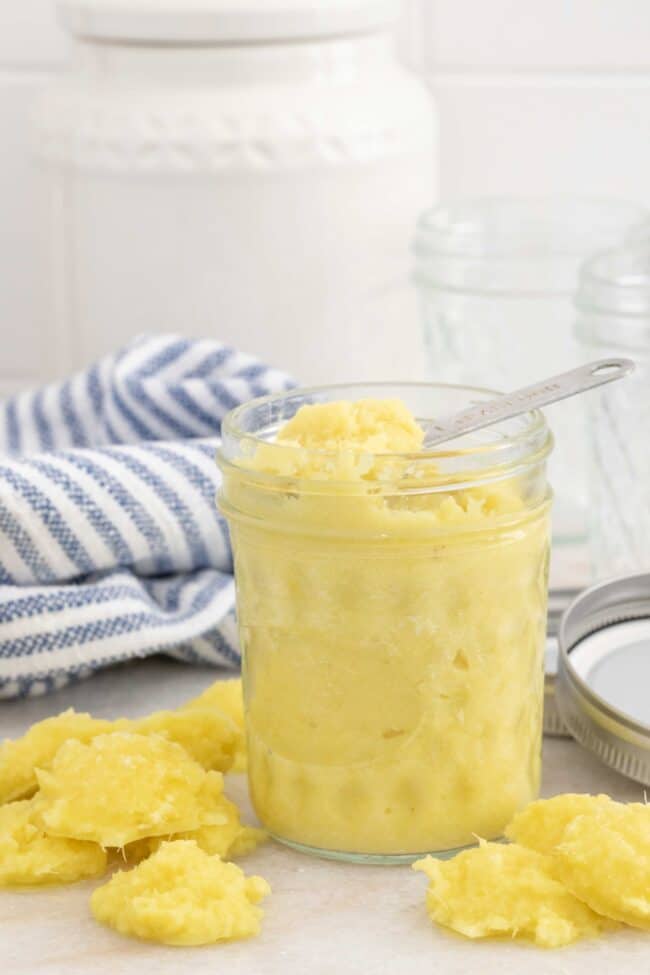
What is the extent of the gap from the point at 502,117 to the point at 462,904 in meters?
0.93

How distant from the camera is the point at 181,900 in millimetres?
625

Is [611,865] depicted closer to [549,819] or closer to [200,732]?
[549,819]

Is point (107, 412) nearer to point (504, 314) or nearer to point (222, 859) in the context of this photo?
point (504, 314)

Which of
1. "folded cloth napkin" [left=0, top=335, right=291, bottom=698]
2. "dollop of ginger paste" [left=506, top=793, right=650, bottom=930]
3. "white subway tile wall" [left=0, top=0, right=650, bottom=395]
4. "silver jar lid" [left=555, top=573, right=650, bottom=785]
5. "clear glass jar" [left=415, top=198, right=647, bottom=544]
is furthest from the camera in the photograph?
"white subway tile wall" [left=0, top=0, right=650, bottom=395]

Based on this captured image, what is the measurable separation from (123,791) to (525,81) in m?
0.92

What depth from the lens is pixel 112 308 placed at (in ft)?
4.01

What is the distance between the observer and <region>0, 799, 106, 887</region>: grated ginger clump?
67cm

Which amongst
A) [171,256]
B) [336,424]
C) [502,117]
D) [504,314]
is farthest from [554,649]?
[502,117]

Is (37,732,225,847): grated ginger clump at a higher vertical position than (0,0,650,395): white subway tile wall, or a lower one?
lower

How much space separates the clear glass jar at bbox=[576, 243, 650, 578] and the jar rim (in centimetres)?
23

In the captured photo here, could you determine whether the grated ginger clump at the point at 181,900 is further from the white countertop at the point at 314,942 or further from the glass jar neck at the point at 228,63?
the glass jar neck at the point at 228,63

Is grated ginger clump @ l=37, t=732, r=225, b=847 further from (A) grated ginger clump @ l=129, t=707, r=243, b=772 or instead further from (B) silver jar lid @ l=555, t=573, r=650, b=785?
(B) silver jar lid @ l=555, t=573, r=650, b=785

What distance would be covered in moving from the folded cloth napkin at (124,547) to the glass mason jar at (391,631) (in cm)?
16

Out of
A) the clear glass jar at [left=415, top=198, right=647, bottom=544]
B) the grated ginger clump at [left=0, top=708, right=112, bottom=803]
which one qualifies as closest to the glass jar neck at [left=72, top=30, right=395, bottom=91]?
the clear glass jar at [left=415, top=198, right=647, bottom=544]
